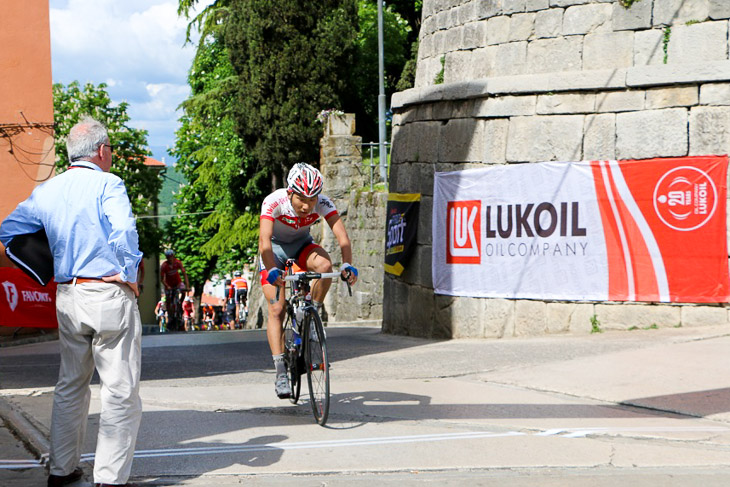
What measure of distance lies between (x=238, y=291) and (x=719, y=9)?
2599cm

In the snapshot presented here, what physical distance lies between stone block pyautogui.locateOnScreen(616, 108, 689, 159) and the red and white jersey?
5.40 meters

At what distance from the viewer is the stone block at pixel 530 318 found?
11695 millimetres

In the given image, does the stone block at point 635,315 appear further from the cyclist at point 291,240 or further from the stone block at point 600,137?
the cyclist at point 291,240

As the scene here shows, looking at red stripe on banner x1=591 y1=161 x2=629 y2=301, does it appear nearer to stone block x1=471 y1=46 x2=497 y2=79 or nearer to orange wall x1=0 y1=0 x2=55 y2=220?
stone block x1=471 y1=46 x2=497 y2=79

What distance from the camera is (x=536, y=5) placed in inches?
481

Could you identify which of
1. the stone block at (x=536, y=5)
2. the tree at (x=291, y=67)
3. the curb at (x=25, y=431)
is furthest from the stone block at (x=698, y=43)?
the tree at (x=291, y=67)

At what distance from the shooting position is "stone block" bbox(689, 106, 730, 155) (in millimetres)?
10461

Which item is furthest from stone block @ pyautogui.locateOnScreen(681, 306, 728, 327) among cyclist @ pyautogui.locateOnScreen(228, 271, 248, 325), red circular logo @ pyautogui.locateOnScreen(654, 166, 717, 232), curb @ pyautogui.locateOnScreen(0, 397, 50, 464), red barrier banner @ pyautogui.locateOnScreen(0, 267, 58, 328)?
cyclist @ pyautogui.locateOnScreen(228, 271, 248, 325)

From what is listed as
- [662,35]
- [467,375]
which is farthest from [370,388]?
[662,35]

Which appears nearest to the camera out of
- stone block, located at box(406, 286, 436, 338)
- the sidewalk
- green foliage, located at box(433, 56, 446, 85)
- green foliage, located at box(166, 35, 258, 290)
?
the sidewalk

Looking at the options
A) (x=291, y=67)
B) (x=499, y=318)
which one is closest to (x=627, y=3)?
(x=499, y=318)

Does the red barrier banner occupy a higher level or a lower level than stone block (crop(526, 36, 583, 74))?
lower

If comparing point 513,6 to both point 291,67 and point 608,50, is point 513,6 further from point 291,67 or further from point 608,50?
point 291,67

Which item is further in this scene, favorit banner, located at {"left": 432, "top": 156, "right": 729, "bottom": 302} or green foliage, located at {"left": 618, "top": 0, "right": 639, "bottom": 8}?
green foliage, located at {"left": 618, "top": 0, "right": 639, "bottom": 8}
